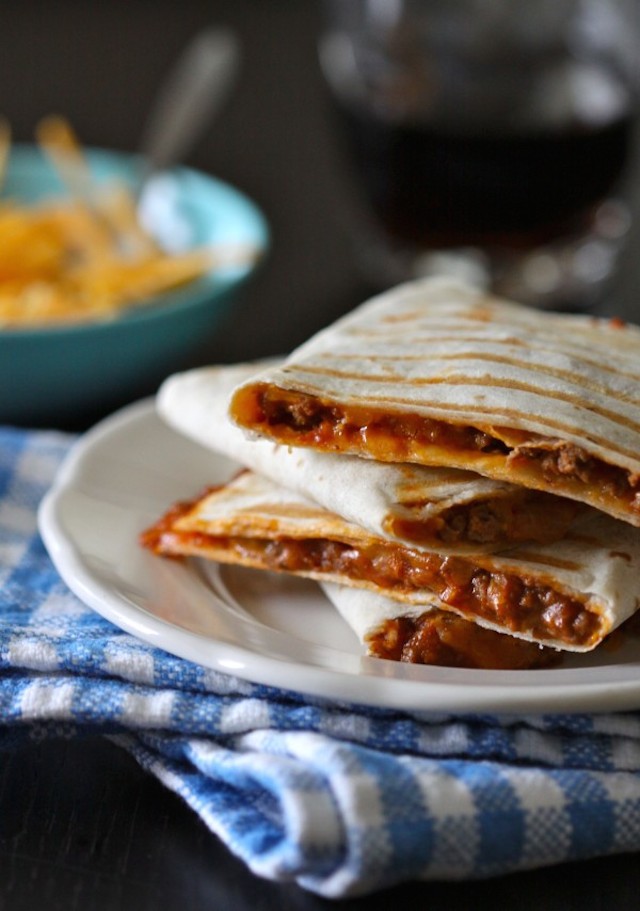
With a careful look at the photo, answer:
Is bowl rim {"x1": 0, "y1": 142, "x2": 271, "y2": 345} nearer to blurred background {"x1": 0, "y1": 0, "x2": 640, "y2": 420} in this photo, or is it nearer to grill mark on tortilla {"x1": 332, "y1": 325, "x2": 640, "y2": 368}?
blurred background {"x1": 0, "y1": 0, "x2": 640, "y2": 420}

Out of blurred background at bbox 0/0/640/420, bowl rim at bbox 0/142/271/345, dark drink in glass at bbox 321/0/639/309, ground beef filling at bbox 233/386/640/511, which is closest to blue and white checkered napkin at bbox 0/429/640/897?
ground beef filling at bbox 233/386/640/511

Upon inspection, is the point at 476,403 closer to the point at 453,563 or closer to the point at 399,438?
the point at 399,438

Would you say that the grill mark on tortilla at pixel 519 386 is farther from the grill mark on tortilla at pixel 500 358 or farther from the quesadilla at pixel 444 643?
the quesadilla at pixel 444 643

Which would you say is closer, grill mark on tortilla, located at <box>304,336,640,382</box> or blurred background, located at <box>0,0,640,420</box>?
grill mark on tortilla, located at <box>304,336,640,382</box>

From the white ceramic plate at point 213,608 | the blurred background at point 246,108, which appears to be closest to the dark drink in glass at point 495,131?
the blurred background at point 246,108

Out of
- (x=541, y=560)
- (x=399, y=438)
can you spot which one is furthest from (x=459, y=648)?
(x=399, y=438)

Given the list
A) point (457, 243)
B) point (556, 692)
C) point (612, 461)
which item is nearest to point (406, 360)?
point (612, 461)
